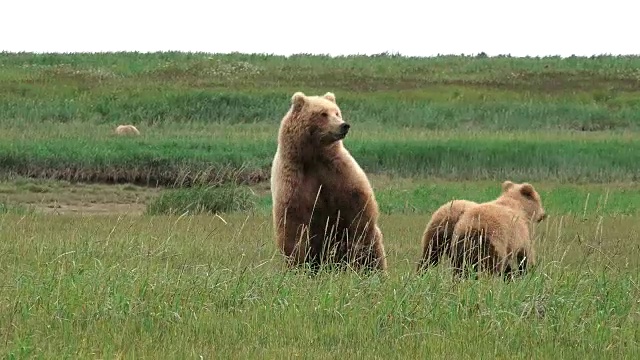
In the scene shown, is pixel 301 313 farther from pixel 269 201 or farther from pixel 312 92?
pixel 312 92

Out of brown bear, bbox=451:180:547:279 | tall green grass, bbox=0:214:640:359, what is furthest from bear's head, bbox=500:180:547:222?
tall green grass, bbox=0:214:640:359

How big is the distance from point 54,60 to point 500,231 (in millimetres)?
33356

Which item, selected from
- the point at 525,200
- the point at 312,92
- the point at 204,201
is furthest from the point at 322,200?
the point at 312,92

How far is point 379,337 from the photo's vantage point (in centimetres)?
596

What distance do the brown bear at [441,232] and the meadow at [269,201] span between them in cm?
35

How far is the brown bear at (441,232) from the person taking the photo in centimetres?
915

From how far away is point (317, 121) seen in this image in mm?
8852

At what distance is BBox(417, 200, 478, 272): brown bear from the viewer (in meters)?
9.15

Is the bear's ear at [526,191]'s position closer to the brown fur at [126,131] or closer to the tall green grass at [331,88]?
the brown fur at [126,131]

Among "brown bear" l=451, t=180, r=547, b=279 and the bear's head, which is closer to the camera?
"brown bear" l=451, t=180, r=547, b=279

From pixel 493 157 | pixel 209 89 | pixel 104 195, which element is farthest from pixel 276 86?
pixel 104 195

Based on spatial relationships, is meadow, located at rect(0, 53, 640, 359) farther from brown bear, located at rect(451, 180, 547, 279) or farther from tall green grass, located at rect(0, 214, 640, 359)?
brown bear, located at rect(451, 180, 547, 279)

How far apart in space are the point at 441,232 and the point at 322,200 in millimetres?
1160

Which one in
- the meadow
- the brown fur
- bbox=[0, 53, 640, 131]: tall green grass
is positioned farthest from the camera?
bbox=[0, 53, 640, 131]: tall green grass
